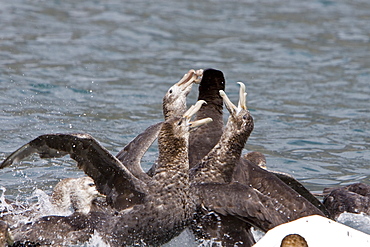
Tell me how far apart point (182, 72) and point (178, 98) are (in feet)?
22.0

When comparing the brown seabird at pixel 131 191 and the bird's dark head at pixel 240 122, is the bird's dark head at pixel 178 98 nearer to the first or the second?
the bird's dark head at pixel 240 122

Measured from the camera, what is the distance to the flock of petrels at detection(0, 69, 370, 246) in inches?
257

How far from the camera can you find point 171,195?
6.50 m

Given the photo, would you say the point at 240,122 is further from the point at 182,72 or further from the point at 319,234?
the point at 182,72

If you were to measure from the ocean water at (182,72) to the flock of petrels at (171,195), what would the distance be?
137cm

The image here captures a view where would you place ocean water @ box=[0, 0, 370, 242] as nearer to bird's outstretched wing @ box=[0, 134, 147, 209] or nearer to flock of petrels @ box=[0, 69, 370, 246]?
flock of petrels @ box=[0, 69, 370, 246]

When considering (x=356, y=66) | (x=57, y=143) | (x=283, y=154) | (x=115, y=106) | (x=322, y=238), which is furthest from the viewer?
(x=356, y=66)

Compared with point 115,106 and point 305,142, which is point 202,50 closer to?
point 115,106

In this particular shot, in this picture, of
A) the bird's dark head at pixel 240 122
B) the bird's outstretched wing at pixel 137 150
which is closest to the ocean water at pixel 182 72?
the bird's outstretched wing at pixel 137 150

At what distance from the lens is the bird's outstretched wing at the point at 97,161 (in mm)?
6777

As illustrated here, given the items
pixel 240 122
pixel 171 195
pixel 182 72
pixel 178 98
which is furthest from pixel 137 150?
pixel 182 72

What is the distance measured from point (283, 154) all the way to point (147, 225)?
4.77 metres

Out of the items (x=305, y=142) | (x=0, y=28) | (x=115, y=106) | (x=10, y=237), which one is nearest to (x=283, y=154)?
(x=305, y=142)

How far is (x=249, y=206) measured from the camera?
21.2 ft
